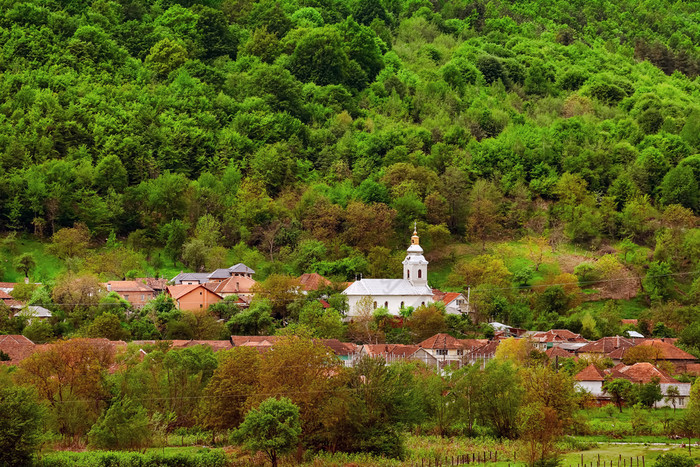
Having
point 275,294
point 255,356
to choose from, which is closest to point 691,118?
point 275,294

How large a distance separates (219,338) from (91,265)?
13225 millimetres

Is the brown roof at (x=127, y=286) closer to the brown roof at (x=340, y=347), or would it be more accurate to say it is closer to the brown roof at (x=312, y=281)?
the brown roof at (x=312, y=281)

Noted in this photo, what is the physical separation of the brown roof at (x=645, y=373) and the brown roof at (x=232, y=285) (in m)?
25.8

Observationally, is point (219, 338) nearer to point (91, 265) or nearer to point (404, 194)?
point (91, 265)

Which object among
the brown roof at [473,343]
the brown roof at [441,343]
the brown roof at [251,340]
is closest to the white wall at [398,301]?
the brown roof at [473,343]

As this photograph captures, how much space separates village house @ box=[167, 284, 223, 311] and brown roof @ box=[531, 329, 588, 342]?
69.0 ft

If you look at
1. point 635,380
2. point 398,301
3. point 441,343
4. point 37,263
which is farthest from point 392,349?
point 37,263

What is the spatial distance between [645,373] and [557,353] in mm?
5566

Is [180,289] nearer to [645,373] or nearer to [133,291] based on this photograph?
[133,291]

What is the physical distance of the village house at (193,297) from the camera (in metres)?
70.0

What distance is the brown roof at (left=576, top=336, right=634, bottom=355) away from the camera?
66.4m

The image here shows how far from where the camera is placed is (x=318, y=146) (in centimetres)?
10012

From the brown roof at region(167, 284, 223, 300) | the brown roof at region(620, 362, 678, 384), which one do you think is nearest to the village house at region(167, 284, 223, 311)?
the brown roof at region(167, 284, 223, 300)

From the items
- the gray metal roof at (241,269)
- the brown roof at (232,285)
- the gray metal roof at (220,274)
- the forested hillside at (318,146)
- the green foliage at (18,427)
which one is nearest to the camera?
the green foliage at (18,427)
